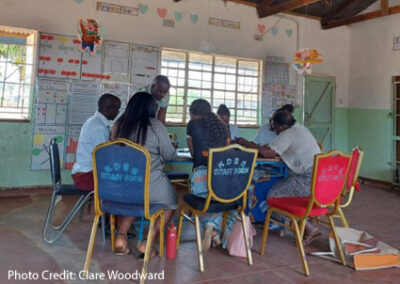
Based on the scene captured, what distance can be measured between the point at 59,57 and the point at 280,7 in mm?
3729

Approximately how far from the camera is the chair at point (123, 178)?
6.32 ft

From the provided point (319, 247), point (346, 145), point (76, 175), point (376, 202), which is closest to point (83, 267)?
point (76, 175)

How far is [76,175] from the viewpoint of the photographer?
8.86 feet

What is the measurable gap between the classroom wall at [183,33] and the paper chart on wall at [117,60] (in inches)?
4.9

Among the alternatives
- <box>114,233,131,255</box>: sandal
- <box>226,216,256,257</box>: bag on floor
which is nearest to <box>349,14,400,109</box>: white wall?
<box>226,216,256,257</box>: bag on floor

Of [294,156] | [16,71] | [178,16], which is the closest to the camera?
[294,156]

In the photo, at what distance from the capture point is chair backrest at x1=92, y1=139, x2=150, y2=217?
1925mm

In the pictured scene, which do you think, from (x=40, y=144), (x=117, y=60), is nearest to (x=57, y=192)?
(x=40, y=144)

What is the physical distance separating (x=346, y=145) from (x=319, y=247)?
15.7ft

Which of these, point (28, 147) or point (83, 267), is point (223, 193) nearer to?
point (83, 267)

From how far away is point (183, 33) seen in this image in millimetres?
5441

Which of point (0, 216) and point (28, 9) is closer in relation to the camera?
point (0, 216)

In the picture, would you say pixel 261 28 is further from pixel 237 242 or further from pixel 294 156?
pixel 237 242

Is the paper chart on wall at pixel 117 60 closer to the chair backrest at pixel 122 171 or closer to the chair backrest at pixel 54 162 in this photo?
the chair backrest at pixel 54 162
